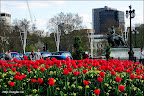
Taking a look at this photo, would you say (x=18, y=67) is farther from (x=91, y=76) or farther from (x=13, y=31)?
(x=13, y=31)

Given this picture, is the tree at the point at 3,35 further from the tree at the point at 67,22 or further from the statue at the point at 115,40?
the statue at the point at 115,40

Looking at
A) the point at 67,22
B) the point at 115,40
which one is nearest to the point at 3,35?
the point at 67,22

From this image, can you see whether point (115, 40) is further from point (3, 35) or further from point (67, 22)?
point (3, 35)

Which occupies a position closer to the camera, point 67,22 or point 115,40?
point 115,40

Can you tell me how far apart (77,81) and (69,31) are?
48.7 m

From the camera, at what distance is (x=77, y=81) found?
6078 millimetres

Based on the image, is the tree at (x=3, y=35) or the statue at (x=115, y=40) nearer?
the statue at (x=115, y=40)

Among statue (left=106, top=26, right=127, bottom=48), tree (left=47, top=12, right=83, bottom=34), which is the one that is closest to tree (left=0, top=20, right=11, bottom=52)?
tree (left=47, top=12, right=83, bottom=34)

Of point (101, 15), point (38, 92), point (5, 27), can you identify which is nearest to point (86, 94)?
point (38, 92)

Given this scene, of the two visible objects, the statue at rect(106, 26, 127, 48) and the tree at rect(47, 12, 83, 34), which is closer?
the statue at rect(106, 26, 127, 48)

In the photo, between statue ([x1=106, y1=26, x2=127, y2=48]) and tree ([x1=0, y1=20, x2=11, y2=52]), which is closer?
statue ([x1=106, y1=26, x2=127, y2=48])

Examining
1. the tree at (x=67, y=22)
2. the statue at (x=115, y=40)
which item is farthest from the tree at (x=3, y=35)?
the statue at (x=115, y=40)

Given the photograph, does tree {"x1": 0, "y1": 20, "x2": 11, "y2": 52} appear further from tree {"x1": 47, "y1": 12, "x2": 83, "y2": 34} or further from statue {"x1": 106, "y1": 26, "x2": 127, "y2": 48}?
statue {"x1": 106, "y1": 26, "x2": 127, "y2": 48}

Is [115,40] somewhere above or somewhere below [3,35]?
below
